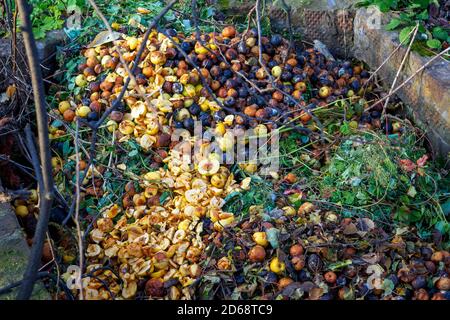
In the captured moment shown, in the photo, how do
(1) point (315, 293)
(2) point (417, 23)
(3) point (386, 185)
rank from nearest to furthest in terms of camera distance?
(1) point (315, 293) < (3) point (386, 185) < (2) point (417, 23)

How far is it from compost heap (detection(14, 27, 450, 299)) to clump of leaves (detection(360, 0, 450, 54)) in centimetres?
43

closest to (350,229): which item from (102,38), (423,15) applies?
(423,15)

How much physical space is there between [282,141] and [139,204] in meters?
0.95

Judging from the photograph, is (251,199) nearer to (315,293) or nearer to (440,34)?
(315,293)

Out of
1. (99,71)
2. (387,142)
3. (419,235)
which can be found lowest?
(419,235)

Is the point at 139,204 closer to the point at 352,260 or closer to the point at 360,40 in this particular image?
the point at 352,260

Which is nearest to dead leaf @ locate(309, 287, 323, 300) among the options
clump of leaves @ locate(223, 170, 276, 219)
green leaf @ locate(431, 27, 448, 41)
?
clump of leaves @ locate(223, 170, 276, 219)

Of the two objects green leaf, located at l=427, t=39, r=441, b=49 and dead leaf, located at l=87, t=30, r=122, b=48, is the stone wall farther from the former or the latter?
dead leaf, located at l=87, t=30, r=122, b=48

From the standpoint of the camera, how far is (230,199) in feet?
9.46

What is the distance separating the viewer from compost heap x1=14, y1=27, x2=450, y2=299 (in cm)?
243

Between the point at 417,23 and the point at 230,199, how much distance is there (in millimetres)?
1724

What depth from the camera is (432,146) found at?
3322 millimetres

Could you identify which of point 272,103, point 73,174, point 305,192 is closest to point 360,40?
point 272,103
